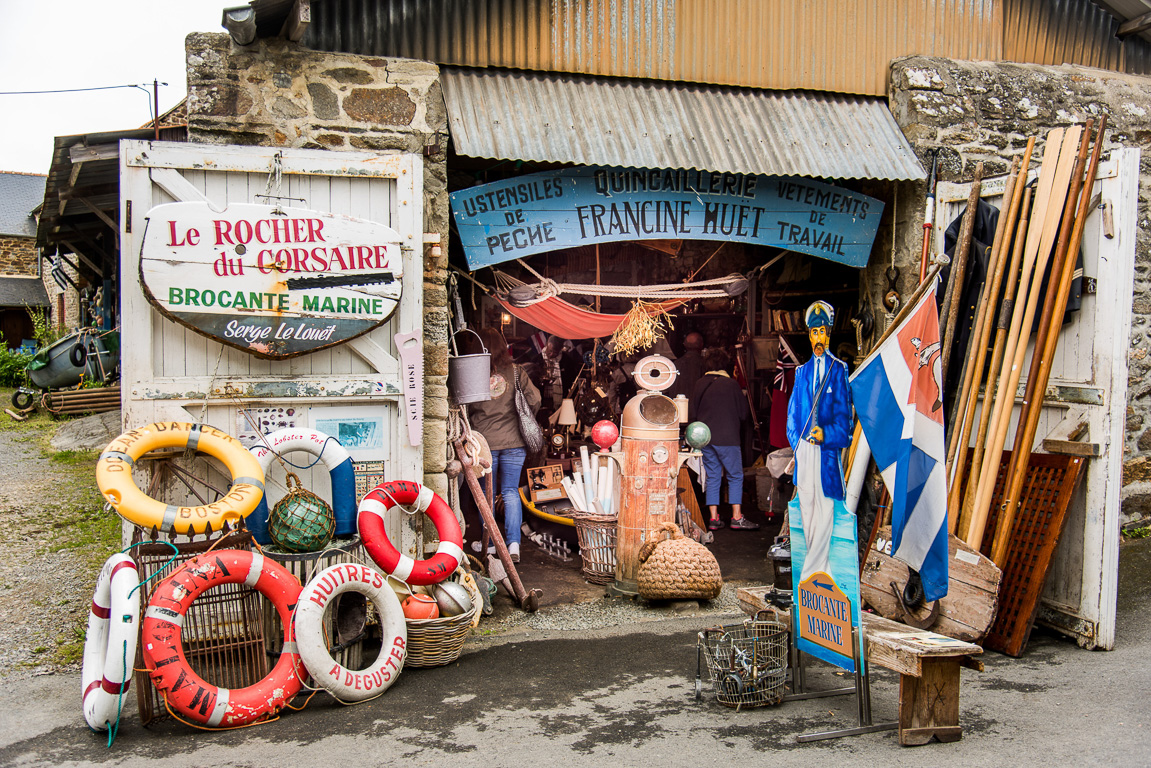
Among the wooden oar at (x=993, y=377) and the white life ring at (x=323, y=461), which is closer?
the white life ring at (x=323, y=461)

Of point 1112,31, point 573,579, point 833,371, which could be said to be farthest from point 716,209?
point 1112,31

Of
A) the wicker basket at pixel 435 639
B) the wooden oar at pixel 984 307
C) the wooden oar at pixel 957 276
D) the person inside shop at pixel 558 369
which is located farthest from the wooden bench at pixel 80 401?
the wooden oar at pixel 984 307

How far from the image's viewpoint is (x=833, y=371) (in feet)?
13.6

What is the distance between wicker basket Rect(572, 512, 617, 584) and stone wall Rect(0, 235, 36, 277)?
27873mm

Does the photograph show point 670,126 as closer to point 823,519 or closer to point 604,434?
point 604,434

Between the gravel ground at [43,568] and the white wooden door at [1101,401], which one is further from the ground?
the white wooden door at [1101,401]

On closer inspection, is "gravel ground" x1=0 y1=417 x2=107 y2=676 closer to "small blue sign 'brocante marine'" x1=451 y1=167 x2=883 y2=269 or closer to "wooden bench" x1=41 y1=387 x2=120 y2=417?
"small blue sign 'brocante marine'" x1=451 y1=167 x2=883 y2=269

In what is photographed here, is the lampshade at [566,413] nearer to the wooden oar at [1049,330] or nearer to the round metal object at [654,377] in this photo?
the round metal object at [654,377]

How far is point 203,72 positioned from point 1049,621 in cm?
636

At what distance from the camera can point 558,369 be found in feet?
29.2

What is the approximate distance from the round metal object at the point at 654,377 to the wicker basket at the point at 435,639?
235 cm

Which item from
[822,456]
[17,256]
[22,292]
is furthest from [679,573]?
[17,256]

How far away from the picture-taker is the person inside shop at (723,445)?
333 inches

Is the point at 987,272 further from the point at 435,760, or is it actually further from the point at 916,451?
the point at 435,760
